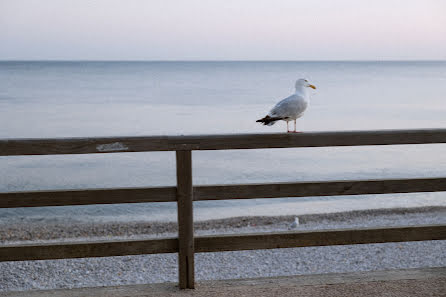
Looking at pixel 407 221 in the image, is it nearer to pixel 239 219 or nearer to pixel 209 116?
pixel 239 219

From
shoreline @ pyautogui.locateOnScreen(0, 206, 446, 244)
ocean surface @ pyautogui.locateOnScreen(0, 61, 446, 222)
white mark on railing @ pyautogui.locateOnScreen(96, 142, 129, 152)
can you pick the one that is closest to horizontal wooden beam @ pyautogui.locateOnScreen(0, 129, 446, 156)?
white mark on railing @ pyautogui.locateOnScreen(96, 142, 129, 152)

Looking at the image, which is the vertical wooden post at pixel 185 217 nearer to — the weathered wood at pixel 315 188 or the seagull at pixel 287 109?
the weathered wood at pixel 315 188

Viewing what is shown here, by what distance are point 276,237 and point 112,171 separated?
14.4 meters

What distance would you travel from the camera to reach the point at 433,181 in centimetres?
307

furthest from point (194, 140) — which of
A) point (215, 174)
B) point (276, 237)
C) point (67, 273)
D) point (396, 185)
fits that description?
point (215, 174)

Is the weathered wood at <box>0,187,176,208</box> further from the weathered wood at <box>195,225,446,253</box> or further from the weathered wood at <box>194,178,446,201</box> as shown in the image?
the weathered wood at <box>195,225,446,253</box>

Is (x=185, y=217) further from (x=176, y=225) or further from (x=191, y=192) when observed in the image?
(x=176, y=225)

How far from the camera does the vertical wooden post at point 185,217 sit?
284 centimetres

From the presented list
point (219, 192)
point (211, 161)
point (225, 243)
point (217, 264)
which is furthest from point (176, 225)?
point (211, 161)

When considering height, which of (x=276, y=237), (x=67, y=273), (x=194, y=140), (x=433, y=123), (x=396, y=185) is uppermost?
(x=433, y=123)

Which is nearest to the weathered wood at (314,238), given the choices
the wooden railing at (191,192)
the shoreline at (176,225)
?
the wooden railing at (191,192)

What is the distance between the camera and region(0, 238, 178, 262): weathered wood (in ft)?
9.08

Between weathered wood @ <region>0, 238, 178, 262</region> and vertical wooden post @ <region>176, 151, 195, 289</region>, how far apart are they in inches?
2.5

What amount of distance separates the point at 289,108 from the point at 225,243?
4.10 feet
